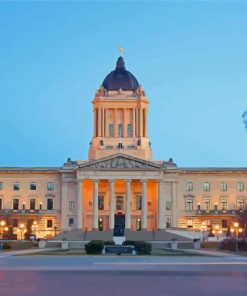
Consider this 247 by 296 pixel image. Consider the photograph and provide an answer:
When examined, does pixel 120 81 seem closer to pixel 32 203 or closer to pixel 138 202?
pixel 138 202

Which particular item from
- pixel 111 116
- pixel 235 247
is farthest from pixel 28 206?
pixel 235 247

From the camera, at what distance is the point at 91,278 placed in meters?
28.1

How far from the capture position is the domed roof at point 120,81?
131m

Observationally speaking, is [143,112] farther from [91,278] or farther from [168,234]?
[91,278]

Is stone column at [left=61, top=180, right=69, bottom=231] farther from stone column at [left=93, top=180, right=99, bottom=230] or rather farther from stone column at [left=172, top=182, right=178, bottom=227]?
stone column at [left=172, top=182, right=178, bottom=227]

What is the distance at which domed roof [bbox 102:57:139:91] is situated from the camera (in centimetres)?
13138

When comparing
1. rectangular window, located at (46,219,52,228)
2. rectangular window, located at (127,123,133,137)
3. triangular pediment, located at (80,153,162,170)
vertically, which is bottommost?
rectangular window, located at (46,219,52,228)

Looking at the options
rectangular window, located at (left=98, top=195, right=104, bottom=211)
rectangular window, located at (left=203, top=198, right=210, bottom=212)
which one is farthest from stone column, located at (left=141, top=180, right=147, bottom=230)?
rectangular window, located at (left=203, top=198, right=210, bottom=212)

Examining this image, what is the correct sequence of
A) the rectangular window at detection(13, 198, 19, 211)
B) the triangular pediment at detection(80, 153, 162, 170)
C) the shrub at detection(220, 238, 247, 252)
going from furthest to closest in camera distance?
the rectangular window at detection(13, 198, 19, 211)
the triangular pediment at detection(80, 153, 162, 170)
the shrub at detection(220, 238, 247, 252)

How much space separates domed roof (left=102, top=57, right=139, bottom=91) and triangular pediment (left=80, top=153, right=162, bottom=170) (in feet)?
60.8

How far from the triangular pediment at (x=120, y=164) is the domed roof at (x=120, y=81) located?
60.8ft

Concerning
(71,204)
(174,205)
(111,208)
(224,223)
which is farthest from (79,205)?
(224,223)

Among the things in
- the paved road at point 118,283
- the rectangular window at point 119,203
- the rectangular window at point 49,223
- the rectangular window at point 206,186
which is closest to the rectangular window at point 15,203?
A: the rectangular window at point 49,223

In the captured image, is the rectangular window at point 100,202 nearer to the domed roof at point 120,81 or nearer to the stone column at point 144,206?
the stone column at point 144,206
